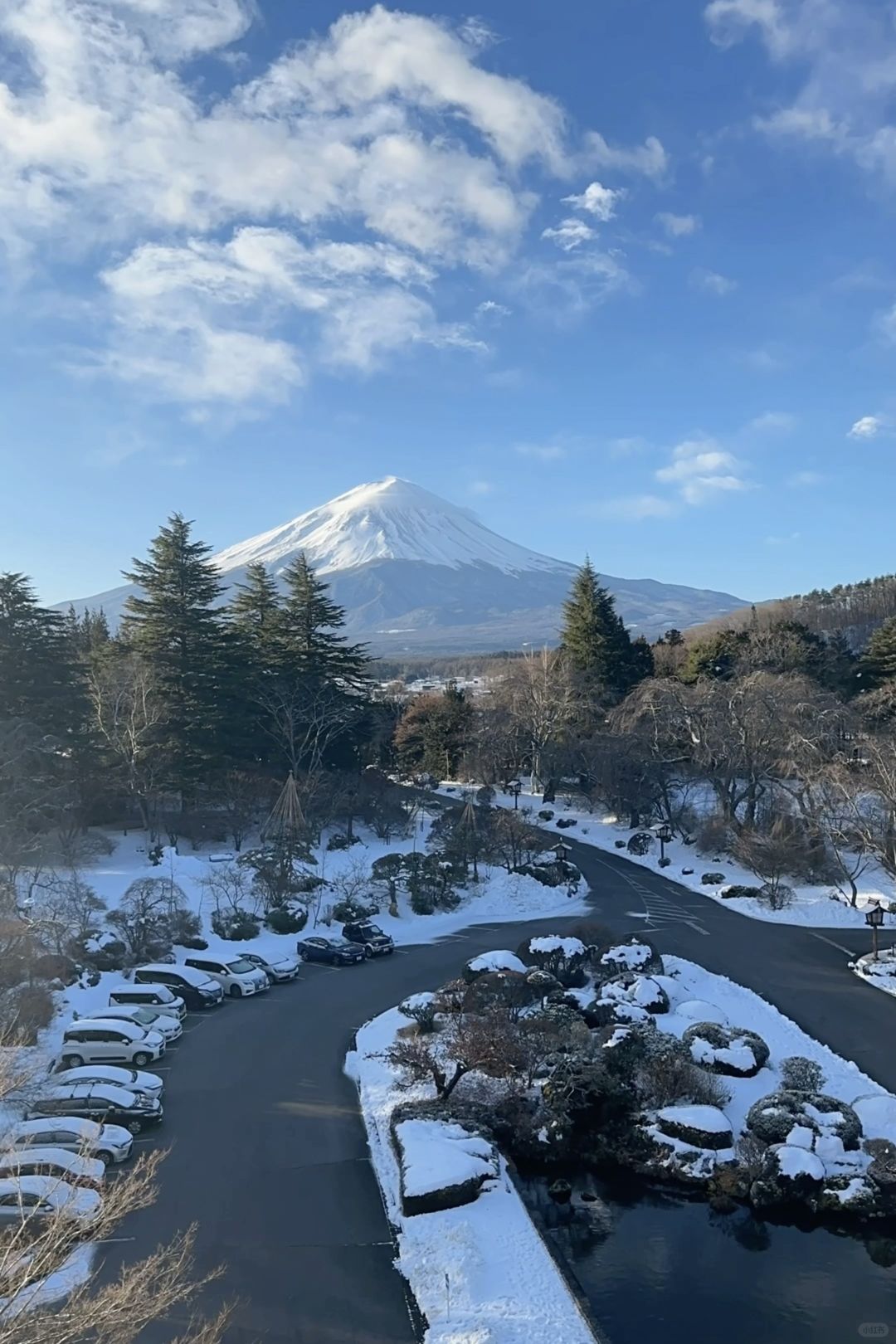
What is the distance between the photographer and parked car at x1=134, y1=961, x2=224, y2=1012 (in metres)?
21.9

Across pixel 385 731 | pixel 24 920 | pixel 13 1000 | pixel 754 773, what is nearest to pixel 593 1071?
pixel 13 1000

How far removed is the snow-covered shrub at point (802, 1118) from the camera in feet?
46.7

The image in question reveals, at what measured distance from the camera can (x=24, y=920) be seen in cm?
2164

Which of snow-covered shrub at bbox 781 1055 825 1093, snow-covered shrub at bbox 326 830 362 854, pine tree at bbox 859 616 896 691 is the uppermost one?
pine tree at bbox 859 616 896 691

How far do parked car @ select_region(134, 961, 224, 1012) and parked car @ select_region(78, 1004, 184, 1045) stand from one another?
68.4 inches

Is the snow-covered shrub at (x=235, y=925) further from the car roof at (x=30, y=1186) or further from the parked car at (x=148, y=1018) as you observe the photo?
the car roof at (x=30, y=1186)

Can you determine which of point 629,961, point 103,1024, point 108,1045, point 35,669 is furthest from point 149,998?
point 35,669

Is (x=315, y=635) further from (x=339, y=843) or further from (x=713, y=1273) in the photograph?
(x=713, y=1273)

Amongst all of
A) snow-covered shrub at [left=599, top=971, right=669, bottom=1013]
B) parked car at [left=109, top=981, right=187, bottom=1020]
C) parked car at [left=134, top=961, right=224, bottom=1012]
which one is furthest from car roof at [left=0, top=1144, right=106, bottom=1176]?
snow-covered shrub at [left=599, top=971, right=669, bottom=1013]

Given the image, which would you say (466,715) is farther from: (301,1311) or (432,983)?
(301,1311)

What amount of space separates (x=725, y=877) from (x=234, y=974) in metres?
19.2

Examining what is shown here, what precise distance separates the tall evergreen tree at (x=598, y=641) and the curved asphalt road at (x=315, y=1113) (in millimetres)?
21718

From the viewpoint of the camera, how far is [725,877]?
1303 inches

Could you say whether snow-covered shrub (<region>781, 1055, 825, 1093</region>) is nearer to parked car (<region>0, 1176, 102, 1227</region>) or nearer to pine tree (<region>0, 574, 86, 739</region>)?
parked car (<region>0, 1176, 102, 1227</region>)
